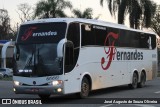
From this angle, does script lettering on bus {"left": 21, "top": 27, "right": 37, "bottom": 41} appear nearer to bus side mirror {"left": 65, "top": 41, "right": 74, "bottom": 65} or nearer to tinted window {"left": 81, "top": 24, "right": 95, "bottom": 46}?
bus side mirror {"left": 65, "top": 41, "right": 74, "bottom": 65}

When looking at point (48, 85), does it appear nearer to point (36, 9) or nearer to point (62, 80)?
point (62, 80)

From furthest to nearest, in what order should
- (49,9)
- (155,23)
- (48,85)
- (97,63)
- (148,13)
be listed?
(155,23) → (49,9) → (148,13) → (97,63) → (48,85)

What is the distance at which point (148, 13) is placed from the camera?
49.7 m

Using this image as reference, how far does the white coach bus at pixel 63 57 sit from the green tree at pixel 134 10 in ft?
93.9

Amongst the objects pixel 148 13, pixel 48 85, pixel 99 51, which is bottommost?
pixel 48 85

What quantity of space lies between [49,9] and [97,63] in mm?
44237

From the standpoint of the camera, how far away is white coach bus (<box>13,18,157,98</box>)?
15.8m

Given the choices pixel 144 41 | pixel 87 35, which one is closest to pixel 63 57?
pixel 87 35

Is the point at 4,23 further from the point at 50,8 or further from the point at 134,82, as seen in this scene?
the point at 134,82

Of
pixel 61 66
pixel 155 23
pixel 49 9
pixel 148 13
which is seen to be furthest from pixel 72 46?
pixel 155 23

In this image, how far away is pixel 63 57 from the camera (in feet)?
51.8

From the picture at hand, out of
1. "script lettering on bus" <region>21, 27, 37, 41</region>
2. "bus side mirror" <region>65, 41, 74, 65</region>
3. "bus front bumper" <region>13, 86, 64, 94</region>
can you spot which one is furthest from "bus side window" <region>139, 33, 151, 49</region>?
"bus front bumper" <region>13, 86, 64, 94</region>

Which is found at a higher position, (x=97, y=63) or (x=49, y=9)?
(x=49, y=9)

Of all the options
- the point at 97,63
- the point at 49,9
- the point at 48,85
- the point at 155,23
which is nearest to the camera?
the point at 48,85
